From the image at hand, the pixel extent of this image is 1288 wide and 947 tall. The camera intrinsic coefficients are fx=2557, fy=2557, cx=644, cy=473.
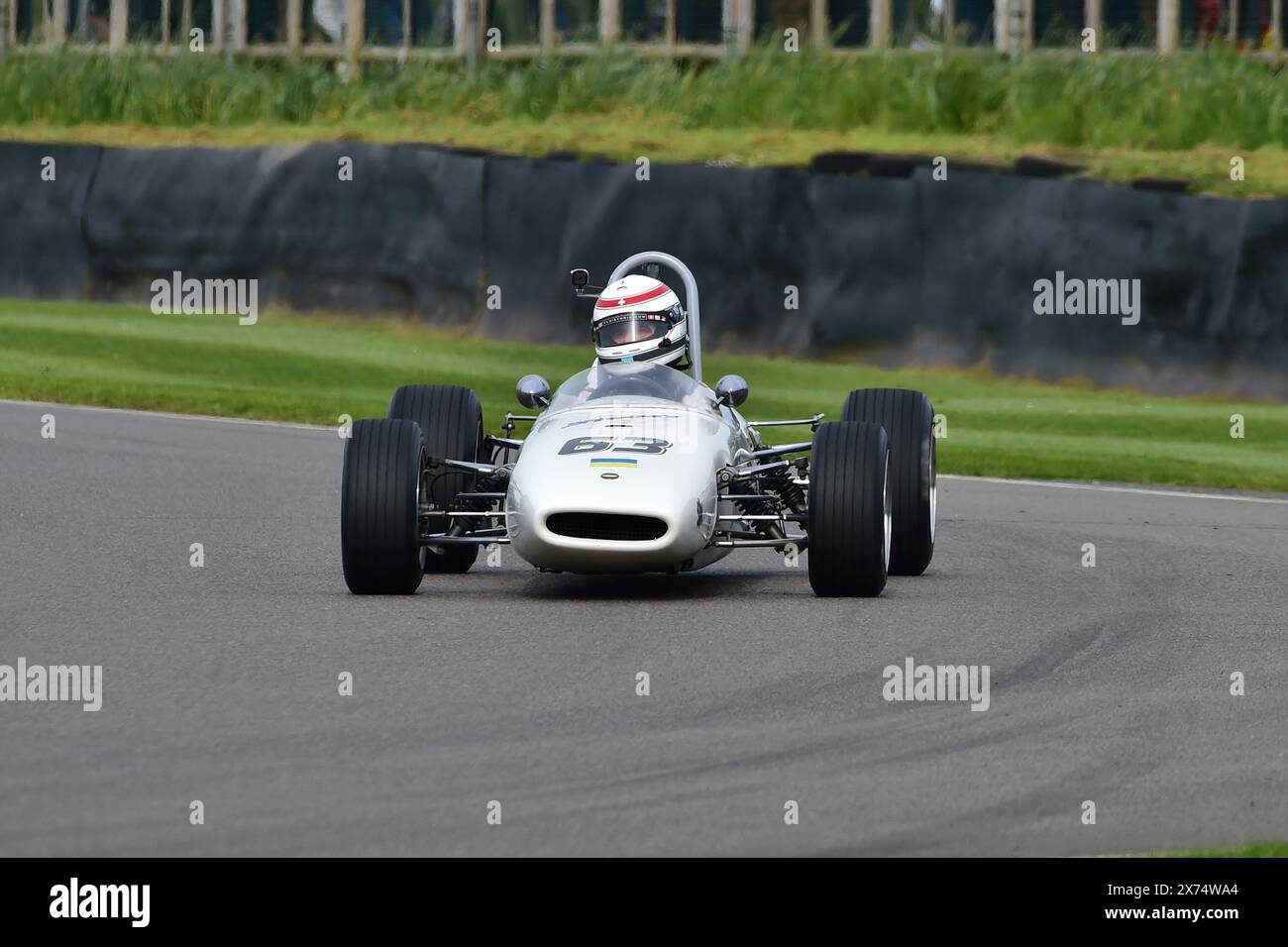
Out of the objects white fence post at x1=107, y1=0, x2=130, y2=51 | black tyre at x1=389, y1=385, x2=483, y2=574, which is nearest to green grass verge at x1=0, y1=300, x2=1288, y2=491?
black tyre at x1=389, y1=385, x2=483, y2=574

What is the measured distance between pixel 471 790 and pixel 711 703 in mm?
1536

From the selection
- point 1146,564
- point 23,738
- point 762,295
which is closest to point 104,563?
point 23,738

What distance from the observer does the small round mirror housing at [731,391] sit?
38.8 ft

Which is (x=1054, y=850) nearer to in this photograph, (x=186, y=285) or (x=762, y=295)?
(x=762, y=295)

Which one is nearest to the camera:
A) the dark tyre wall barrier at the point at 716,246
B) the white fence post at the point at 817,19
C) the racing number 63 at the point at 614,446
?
the racing number 63 at the point at 614,446

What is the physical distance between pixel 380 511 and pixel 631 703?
101 inches

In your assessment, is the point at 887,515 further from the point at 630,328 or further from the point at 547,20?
the point at 547,20

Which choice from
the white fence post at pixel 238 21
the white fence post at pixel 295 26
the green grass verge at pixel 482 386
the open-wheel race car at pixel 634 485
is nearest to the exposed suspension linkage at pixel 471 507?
the open-wheel race car at pixel 634 485

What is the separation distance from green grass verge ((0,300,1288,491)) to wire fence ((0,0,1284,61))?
21.6 ft

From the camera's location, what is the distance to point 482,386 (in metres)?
21.0

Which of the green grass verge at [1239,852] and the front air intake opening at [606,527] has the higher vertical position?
the front air intake opening at [606,527]

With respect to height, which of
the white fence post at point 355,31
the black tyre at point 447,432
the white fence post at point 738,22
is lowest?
the black tyre at point 447,432

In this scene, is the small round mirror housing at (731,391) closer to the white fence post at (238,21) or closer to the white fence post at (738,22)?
the white fence post at (738,22)

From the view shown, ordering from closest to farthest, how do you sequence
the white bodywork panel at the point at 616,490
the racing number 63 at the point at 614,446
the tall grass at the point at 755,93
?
the white bodywork panel at the point at 616,490, the racing number 63 at the point at 614,446, the tall grass at the point at 755,93
